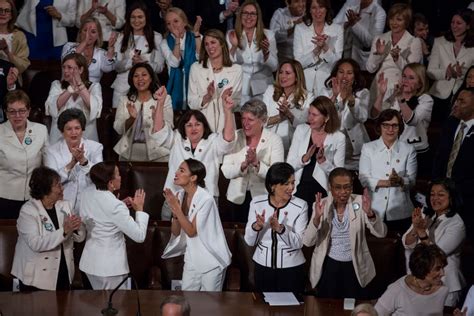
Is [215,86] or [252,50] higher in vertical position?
[252,50]

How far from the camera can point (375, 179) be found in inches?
329

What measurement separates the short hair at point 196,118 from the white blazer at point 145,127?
0.59 meters

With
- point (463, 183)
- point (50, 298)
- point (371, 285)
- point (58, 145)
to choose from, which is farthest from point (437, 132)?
point (50, 298)

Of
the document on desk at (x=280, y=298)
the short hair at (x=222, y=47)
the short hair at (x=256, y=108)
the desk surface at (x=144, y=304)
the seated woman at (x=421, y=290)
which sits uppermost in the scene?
the short hair at (x=222, y=47)

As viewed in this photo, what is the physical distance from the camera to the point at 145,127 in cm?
895

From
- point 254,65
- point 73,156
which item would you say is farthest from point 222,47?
point 73,156

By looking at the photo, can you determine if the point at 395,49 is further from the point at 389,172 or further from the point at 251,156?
the point at 251,156

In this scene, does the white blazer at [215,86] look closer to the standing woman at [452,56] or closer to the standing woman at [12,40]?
the standing woman at [12,40]

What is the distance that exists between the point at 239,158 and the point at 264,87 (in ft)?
5.44

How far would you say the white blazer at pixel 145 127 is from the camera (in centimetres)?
893

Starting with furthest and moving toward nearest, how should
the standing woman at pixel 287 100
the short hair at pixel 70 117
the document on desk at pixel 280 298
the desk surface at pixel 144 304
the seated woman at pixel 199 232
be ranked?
the standing woman at pixel 287 100
the short hair at pixel 70 117
the seated woman at pixel 199 232
the document on desk at pixel 280 298
the desk surface at pixel 144 304

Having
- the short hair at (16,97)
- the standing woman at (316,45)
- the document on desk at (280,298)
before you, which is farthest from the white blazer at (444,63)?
the short hair at (16,97)

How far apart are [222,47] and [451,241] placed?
2656 millimetres

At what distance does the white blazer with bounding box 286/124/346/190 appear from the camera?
27.3 feet
